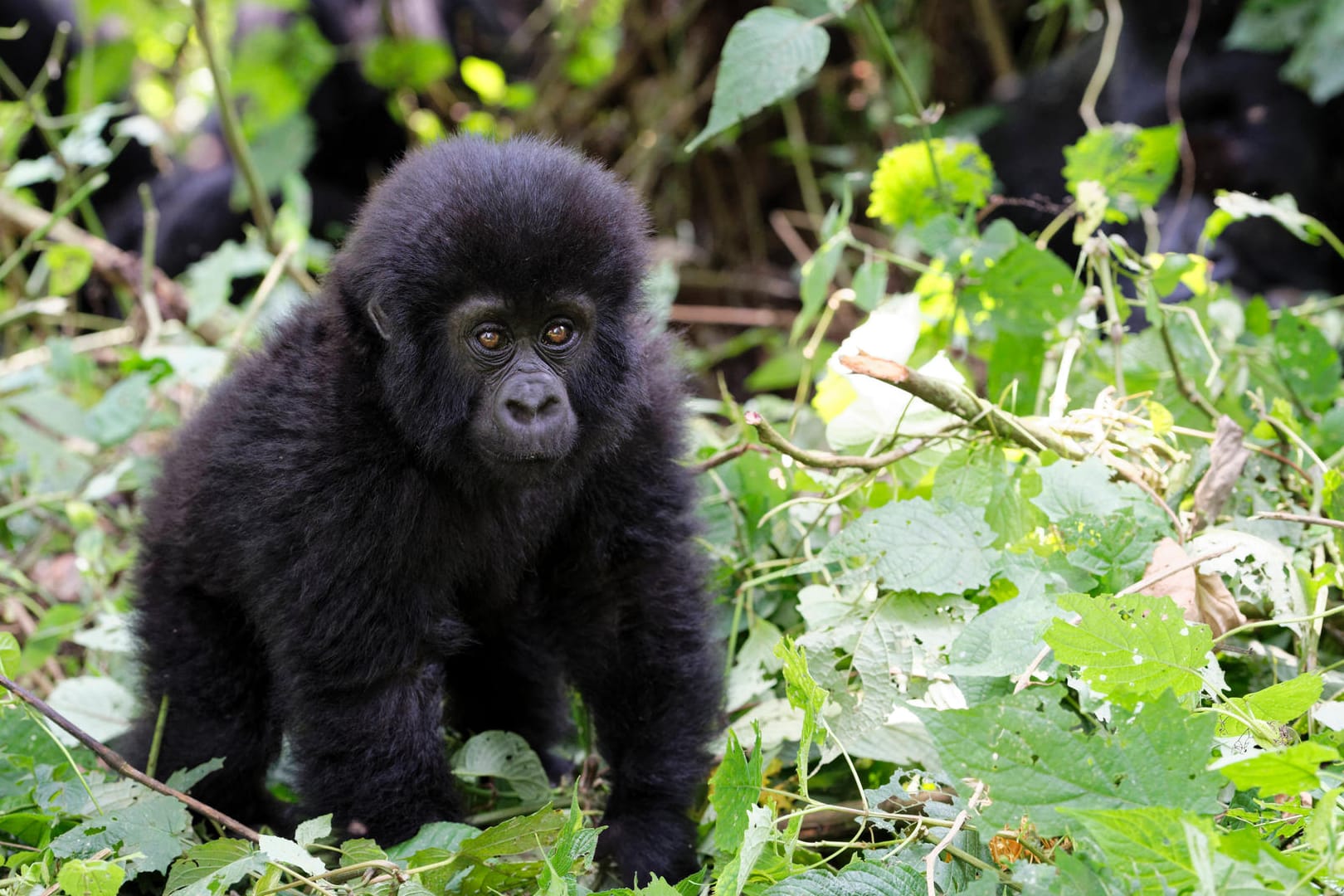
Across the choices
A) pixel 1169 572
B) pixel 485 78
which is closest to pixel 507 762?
pixel 1169 572

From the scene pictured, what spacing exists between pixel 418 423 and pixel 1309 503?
2038 millimetres

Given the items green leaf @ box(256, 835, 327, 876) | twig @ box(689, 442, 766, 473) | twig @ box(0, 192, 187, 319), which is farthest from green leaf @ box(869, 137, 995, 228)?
twig @ box(0, 192, 187, 319)

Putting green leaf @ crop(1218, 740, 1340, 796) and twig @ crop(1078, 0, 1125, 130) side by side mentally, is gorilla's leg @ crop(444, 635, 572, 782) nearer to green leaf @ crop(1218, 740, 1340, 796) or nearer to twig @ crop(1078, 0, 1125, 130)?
green leaf @ crop(1218, 740, 1340, 796)

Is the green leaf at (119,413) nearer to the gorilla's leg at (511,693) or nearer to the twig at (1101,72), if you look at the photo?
the gorilla's leg at (511,693)

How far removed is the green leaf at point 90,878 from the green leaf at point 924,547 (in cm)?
153

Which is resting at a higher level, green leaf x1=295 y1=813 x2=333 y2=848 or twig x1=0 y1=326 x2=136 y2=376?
twig x1=0 y1=326 x2=136 y2=376

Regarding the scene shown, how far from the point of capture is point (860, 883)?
2.06m

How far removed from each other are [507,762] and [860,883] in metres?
1.27

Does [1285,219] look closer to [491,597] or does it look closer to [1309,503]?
[1309,503]

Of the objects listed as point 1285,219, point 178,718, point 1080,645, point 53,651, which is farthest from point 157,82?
point 1080,645

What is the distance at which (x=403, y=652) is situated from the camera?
2.69 metres

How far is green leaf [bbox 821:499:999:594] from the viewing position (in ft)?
8.77

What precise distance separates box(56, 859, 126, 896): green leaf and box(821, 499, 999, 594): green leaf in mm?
1530

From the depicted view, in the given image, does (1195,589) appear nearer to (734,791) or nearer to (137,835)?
(734,791)
